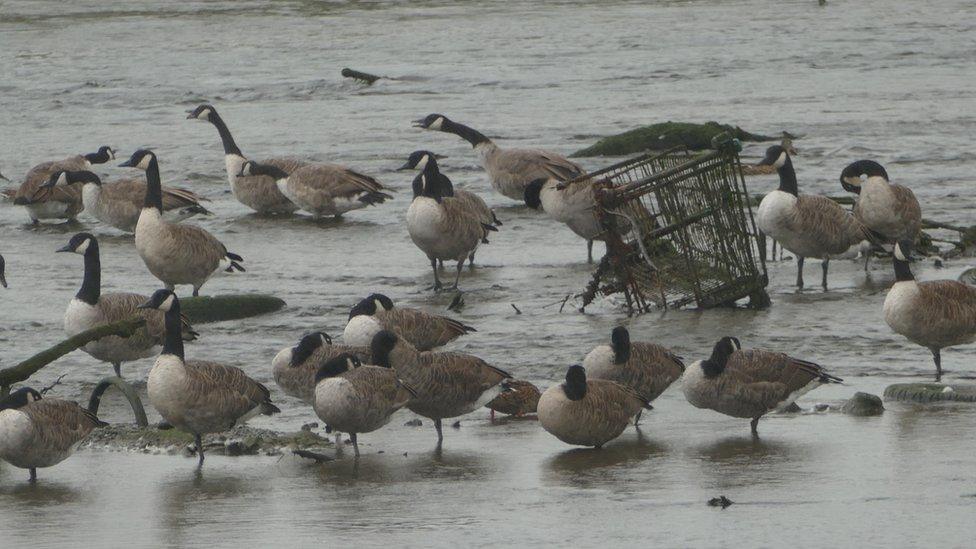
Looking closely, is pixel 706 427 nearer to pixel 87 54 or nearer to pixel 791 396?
pixel 791 396

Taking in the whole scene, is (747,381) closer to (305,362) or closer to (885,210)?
(305,362)

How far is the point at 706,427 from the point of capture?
38.7 ft

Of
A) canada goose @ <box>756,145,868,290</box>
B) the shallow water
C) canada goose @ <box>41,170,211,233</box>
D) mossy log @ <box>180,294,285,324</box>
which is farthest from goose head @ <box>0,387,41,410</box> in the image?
canada goose @ <box>41,170,211,233</box>

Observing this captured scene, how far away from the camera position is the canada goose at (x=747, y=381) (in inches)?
446

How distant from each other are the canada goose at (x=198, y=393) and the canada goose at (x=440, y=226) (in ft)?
17.2

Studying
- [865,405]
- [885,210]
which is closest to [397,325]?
[865,405]

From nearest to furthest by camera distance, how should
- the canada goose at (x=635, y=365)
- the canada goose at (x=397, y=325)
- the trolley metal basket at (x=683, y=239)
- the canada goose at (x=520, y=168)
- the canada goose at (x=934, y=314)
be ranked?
the canada goose at (x=635, y=365), the canada goose at (x=934, y=314), the canada goose at (x=397, y=325), the trolley metal basket at (x=683, y=239), the canada goose at (x=520, y=168)

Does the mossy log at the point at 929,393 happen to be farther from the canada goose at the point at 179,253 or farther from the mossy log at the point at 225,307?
the canada goose at the point at 179,253

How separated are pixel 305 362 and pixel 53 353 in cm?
180

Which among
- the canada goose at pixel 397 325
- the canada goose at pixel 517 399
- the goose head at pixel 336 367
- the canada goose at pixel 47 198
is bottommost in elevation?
the canada goose at pixel 47 198

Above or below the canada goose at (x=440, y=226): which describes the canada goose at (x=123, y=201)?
below

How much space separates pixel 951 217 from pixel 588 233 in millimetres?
4363

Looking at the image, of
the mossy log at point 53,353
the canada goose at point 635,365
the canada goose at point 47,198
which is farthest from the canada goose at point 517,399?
the canada goose at point 47,198

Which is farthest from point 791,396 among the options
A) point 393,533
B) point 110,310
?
point 110,310
